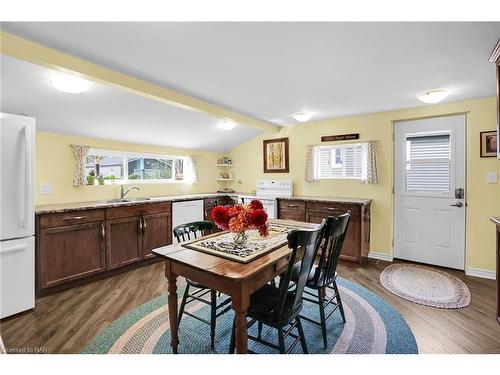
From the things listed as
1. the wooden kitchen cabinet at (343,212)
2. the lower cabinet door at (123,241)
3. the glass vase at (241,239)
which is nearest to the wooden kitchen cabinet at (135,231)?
the lower cabinet door at (123,241)

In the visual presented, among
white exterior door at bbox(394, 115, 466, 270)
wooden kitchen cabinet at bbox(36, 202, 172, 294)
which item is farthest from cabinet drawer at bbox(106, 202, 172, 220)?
white exterior door at bbox(394, 115, 466, 270)

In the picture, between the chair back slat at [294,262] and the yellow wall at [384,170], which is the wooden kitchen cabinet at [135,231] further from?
the chair back slat at [294,262]

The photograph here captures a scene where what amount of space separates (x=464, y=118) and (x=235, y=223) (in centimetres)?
334

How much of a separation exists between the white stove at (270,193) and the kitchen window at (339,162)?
0.57 metres

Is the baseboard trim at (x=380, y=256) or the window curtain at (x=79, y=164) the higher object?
the window curtain at (x=79, y=164)

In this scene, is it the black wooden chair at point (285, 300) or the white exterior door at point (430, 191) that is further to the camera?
the white exterior door at point (430, 191)

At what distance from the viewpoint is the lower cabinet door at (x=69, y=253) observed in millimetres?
2529

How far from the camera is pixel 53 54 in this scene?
6.09 ft

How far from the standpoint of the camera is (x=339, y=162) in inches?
162

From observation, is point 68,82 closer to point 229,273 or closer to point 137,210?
Result: point 137,210

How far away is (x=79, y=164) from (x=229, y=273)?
9.72 feet

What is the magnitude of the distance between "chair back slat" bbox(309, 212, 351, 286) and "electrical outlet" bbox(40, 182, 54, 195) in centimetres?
316

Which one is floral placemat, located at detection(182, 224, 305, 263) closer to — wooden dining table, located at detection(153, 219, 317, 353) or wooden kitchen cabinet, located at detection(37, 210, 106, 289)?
wooden dining table, located at detection(153, 219, 317, 353)

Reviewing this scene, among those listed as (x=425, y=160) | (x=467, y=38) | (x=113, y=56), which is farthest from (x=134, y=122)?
(x=425, y=160)
